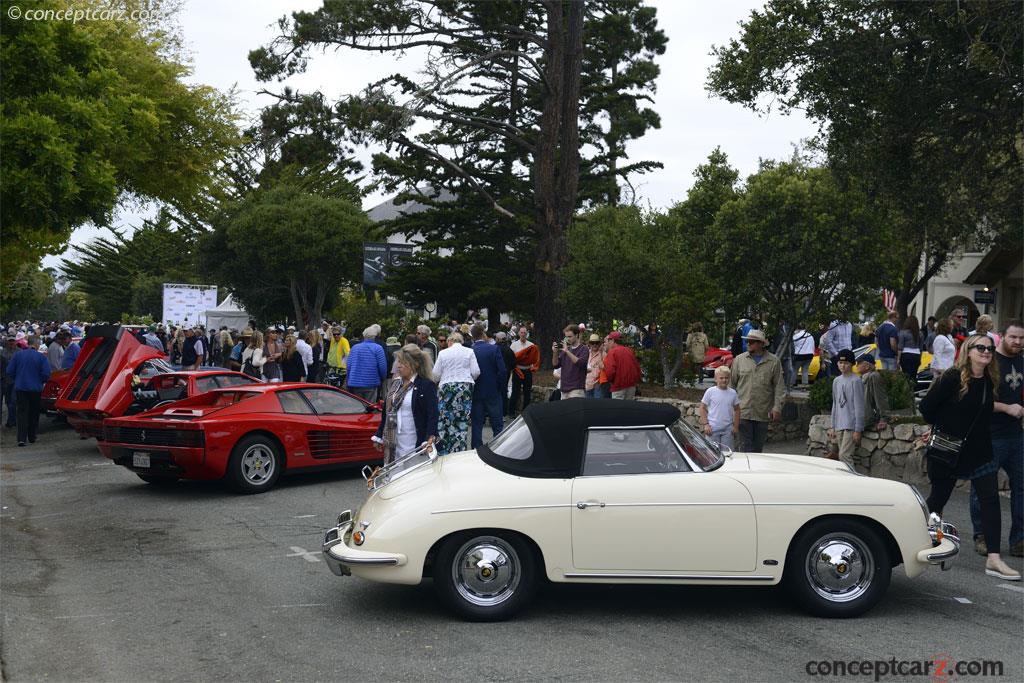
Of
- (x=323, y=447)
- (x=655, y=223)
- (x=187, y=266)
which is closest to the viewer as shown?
(x=323, y=447)

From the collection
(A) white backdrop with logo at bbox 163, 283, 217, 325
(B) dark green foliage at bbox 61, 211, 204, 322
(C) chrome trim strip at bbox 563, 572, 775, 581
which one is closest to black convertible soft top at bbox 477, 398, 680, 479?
(C) chrome trim strip at bbox 563, 572, 775, 581

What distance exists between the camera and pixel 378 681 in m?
5.35

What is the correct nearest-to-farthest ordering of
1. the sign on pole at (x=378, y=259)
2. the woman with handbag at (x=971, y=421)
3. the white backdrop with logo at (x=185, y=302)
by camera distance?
the woman with handbag at (x=971, y=421) < the sign on pole at (x=378, y=259) < the white backdrop with logo at (x=185, y=302)

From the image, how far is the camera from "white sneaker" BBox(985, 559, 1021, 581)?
24.7ft

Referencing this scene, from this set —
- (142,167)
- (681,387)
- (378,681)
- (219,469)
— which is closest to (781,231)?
(681,387)

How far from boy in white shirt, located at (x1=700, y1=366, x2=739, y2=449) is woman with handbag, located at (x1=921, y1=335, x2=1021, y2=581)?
2601 millimetres

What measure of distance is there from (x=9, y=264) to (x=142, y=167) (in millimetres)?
3983

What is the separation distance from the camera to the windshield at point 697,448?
22.1 feet

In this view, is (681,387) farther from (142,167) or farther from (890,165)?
(142,167)

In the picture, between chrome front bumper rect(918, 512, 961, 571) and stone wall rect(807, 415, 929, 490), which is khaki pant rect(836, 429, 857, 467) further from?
chrome front bumper rect(918, 512, 961, 571)

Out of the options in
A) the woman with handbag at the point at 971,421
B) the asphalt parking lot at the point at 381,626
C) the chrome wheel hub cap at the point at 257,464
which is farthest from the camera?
the chrome wheel hub cap at the point at 257,464

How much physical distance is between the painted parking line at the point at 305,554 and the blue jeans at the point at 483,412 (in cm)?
424

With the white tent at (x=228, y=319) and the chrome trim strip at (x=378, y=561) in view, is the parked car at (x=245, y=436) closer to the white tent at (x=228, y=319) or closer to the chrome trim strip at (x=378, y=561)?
the chrome trim strip at (x=378, y=561)

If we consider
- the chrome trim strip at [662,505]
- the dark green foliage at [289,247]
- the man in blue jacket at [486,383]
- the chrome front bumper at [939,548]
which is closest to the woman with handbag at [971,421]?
the chrome front bumper at [939,548]
